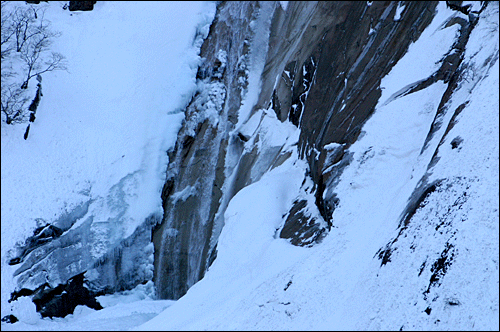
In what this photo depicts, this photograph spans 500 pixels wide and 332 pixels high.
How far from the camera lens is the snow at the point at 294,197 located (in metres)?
9.83

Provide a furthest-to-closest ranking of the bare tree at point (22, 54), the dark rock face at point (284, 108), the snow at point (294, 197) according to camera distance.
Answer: the bare tree at point (22, 54)
the dark rock face at point (284, 108)
the snow at point (294, 197)

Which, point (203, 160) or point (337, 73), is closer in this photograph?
point (337, 73)

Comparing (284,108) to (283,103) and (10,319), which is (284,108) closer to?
(283,103)

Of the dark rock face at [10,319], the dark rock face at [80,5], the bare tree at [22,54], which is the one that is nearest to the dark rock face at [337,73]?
the dark rock face at [10,319]

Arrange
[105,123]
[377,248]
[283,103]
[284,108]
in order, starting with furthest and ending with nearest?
[105,123], [283,103], [284,108], [377,248]

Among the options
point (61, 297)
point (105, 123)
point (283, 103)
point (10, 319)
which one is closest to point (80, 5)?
point (105, 123)

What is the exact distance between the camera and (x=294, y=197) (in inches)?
604

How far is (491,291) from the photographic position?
8.67 meters

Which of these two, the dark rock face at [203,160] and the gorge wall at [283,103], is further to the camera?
the dark rock face at [203,160]

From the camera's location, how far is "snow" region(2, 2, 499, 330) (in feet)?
32.2

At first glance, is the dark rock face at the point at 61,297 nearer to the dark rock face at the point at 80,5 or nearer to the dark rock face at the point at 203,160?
the dark rock face at the point at 203,160

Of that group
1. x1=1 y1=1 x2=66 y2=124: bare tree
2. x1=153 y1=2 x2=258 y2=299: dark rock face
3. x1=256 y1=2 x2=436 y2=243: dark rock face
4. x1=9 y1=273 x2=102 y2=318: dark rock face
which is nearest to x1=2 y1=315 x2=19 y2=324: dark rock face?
x1=9 y1=273 x2=102 y2=318: dark rock face

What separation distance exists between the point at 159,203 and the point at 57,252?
14.3 ft

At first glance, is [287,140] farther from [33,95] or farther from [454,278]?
[33,95]
